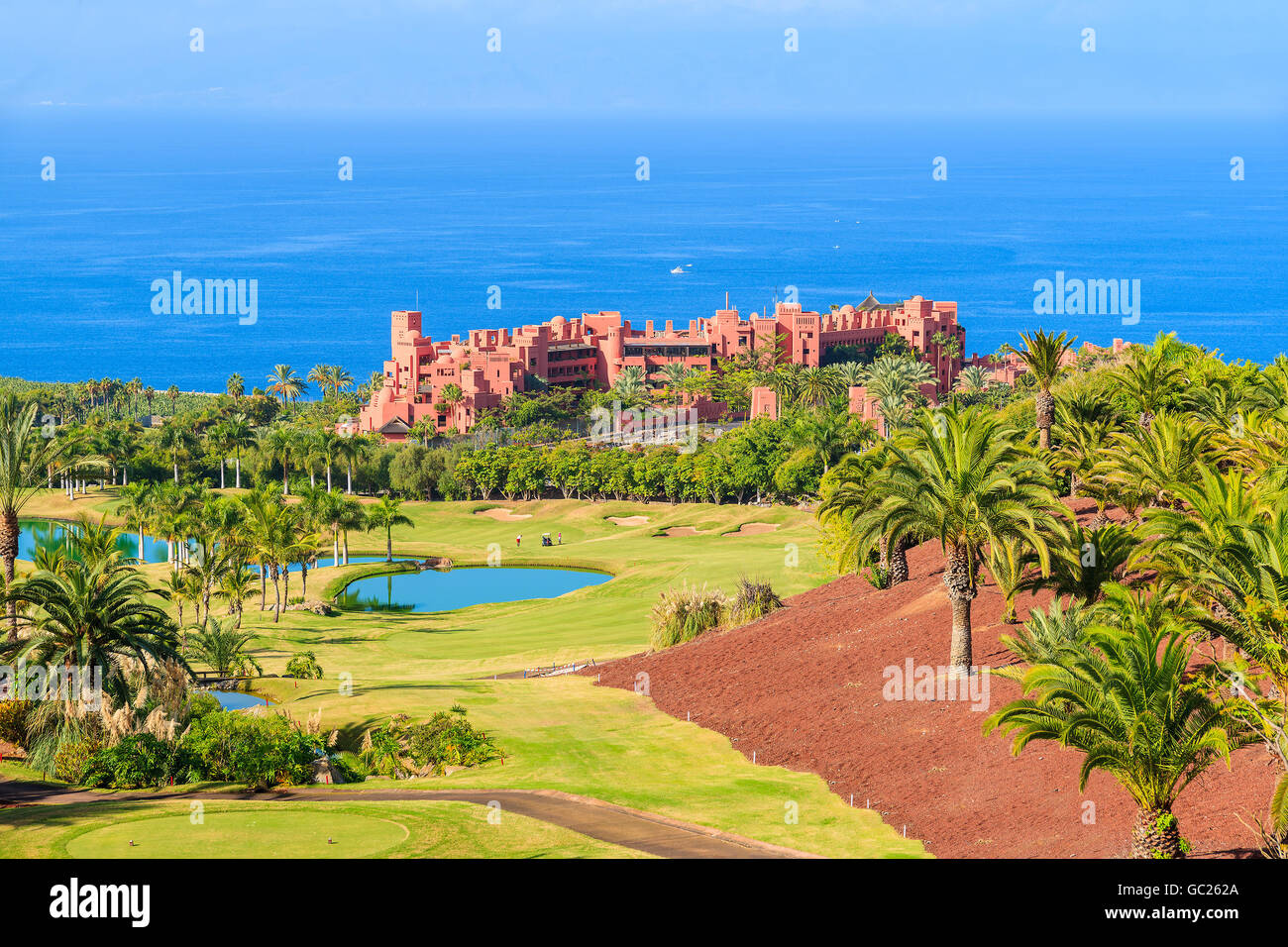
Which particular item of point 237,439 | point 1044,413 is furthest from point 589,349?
point 1044,413

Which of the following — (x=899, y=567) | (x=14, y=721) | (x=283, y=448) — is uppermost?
(x=283, y=448)

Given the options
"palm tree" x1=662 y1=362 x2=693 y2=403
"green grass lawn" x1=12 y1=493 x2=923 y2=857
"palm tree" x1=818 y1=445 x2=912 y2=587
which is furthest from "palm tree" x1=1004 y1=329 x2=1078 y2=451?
"palm tree" x1=662 y1=362 x2=693 y2=403

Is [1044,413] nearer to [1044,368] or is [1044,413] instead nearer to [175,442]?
[1044,368]

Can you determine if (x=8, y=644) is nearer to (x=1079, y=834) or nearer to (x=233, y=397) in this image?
(x=1079, y=834)

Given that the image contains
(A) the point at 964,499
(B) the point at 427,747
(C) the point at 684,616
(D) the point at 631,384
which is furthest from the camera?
(D) the point at 631,384

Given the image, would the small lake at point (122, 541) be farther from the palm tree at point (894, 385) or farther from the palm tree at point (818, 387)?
the palm tree at point (818, 387)
